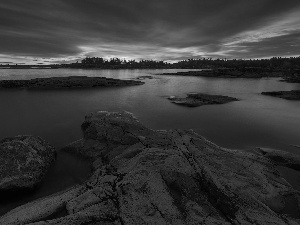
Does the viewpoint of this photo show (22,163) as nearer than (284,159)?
Yes

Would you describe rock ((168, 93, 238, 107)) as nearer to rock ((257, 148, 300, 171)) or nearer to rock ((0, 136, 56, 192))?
rock ((257, 148, 300, 171))

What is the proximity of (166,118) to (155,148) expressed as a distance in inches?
545

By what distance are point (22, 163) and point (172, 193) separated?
6859mm

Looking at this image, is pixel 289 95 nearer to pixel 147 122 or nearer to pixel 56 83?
pixel 147 122

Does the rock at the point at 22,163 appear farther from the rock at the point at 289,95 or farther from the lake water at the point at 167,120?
the rock at the point at 289,95

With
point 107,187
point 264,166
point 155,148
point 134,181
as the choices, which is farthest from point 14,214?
point 264,166

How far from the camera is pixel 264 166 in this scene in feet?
33.8

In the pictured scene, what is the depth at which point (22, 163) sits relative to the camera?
367 inches

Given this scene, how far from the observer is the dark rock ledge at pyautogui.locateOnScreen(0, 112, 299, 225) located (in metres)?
5.99

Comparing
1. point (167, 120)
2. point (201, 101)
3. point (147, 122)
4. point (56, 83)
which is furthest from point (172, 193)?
point (56, 83)

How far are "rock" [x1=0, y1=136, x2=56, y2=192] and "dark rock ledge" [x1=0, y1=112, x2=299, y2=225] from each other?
1600 mm

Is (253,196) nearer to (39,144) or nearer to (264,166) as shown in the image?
(264,166)

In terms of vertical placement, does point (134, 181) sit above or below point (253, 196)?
above

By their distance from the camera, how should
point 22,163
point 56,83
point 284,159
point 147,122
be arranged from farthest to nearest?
point 56,83 → point 147,122 → point 284,159 → point 22,163
